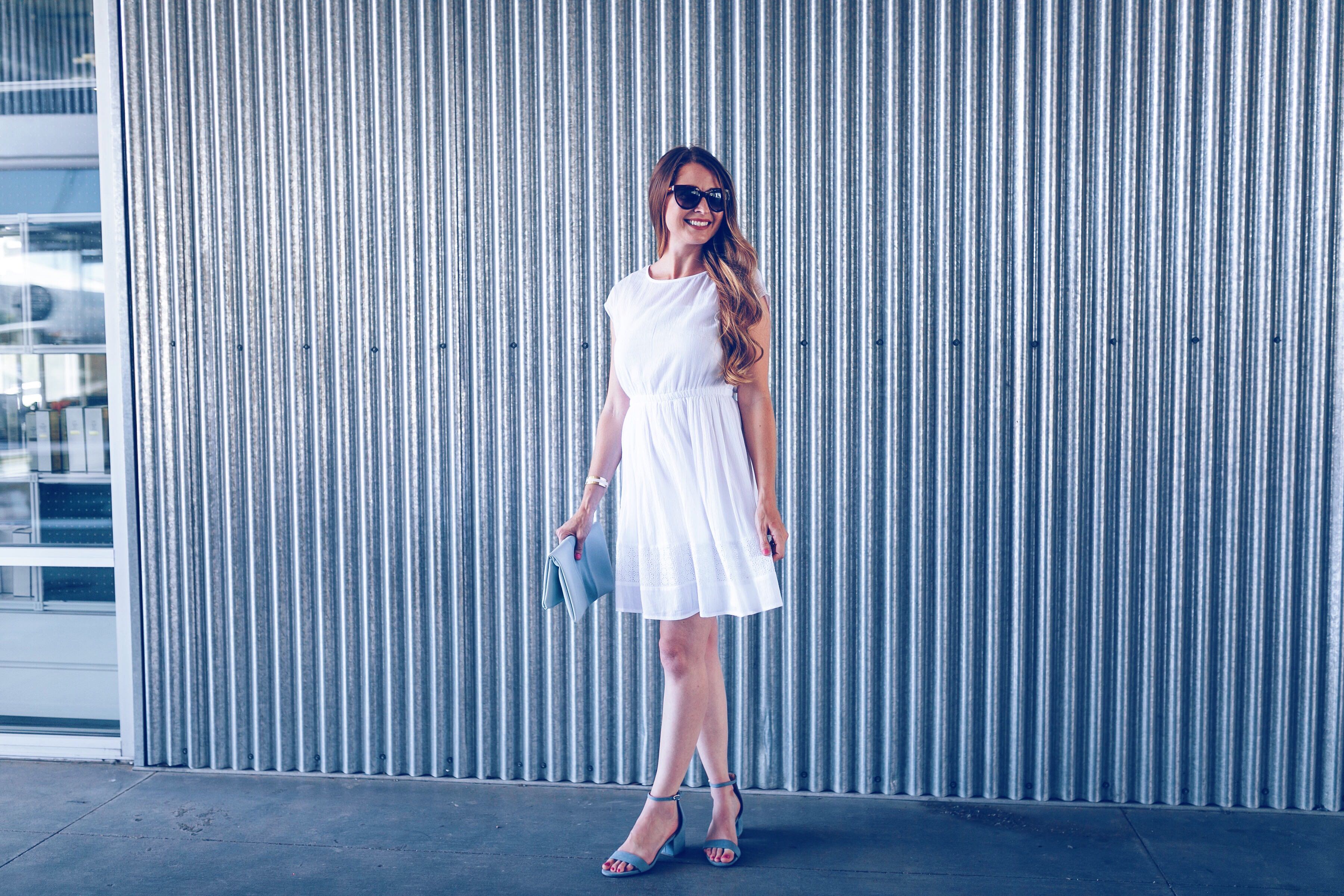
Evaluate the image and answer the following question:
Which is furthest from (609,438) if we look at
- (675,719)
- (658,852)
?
(658,852)

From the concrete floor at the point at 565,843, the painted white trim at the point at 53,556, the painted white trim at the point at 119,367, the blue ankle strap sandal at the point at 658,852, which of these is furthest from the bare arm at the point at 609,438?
the painted white trim at the point at 53,556

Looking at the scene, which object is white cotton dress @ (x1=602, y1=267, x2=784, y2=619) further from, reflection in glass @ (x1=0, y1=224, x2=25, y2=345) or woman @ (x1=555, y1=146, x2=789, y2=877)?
reflection in glass @ (x1=0, y1=224, x2=25, y2=345)

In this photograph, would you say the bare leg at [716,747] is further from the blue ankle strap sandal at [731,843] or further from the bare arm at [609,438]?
the bare arm at [609,438]

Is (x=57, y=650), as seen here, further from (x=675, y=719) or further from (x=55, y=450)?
(x=675, y=719)

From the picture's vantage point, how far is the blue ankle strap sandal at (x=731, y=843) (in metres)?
2.47

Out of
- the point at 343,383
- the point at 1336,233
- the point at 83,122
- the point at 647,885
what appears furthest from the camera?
the point at 83,122

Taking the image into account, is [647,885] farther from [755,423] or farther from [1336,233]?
[1336,233]

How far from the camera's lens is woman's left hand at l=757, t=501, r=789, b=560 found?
7.88 feet

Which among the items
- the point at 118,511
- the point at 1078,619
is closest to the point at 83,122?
the point at 118,511

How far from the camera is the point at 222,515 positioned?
308 centimetres

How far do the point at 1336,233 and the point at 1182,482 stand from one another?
30.2 inches

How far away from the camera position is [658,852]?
248 cm

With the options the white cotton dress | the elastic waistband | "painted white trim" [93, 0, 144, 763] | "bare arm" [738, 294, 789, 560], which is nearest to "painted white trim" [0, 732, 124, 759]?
"painted white trim" [93, 0, 144, 763]

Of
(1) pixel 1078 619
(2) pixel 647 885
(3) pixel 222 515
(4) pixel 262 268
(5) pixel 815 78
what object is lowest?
(2) pixel 647 885
